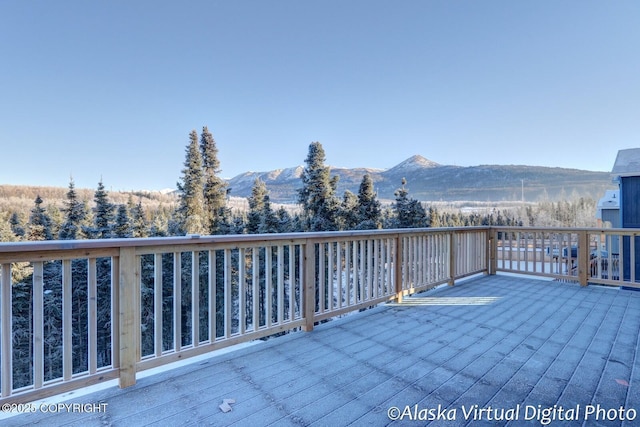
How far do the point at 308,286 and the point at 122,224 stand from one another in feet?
58.9

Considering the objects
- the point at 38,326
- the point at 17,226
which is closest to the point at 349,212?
the point at 38,326

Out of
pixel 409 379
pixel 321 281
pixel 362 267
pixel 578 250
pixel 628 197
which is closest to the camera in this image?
pixel 409 379

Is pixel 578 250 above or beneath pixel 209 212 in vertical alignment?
beneath

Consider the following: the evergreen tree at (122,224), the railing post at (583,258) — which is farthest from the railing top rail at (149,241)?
the evergreen tree at (122,224)

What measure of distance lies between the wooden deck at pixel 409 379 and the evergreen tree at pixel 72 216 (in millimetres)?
18531

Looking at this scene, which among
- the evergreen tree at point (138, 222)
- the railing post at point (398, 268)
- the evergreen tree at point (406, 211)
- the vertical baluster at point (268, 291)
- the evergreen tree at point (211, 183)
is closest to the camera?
the vertical baluster at point (268, 291)

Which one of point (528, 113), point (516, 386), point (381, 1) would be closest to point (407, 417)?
point (516, 386)

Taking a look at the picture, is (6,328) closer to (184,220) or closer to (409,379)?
(409,379)

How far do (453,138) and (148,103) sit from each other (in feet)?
71.9

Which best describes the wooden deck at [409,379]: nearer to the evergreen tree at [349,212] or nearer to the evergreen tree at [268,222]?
the evergreen tree at [349,212]

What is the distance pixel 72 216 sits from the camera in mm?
17328

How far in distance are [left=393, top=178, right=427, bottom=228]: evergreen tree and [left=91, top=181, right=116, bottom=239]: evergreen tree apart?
1644 centimetres

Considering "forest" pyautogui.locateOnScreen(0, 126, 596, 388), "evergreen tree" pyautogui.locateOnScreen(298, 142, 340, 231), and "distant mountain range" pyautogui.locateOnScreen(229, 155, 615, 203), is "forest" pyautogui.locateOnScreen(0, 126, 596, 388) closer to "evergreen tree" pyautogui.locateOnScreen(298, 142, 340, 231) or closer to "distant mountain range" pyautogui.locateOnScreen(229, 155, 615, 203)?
"evergreen tree" pyautogui.locateOnScreen(298, 142, 340, 231)

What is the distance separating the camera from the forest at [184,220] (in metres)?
13.7
